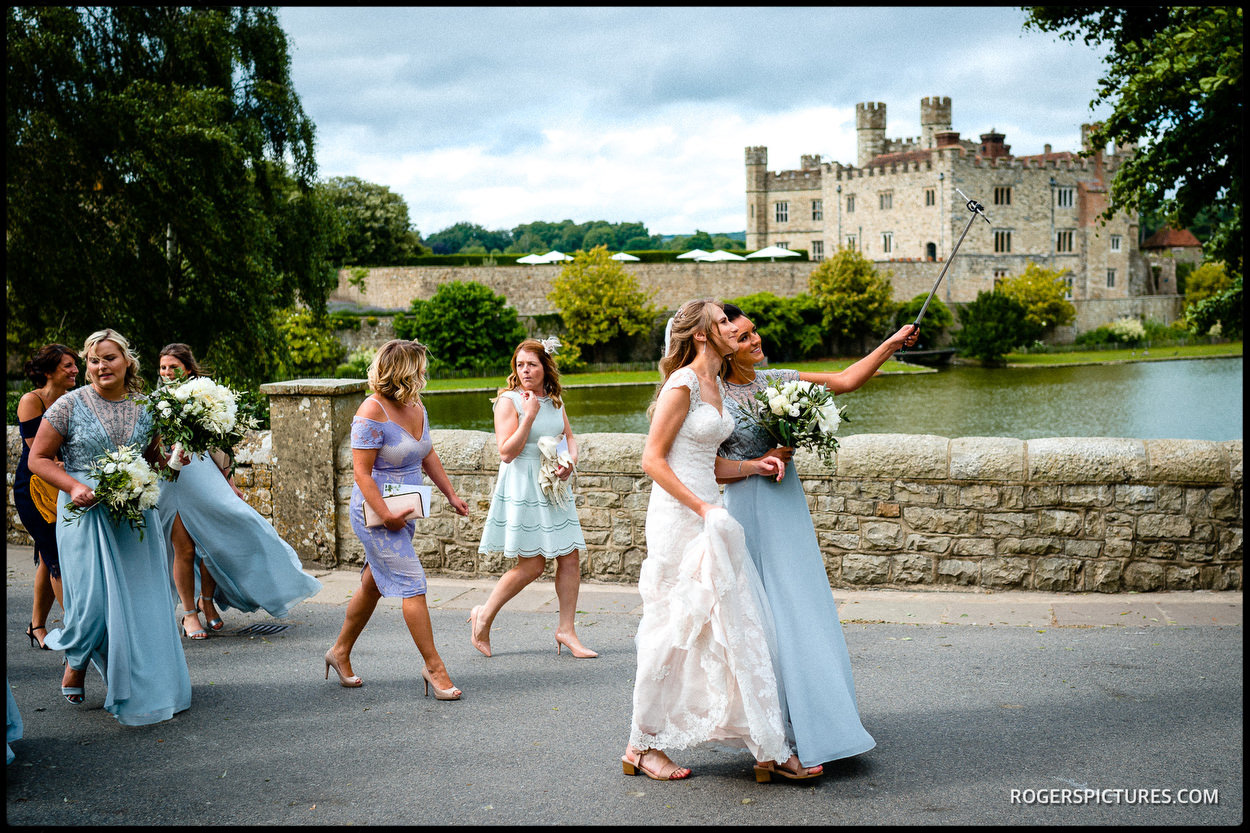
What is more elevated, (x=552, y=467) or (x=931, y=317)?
(x=931, y=317)

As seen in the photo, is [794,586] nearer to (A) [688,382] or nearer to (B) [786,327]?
(A) [688,382]

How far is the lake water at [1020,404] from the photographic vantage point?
25844 millimetres

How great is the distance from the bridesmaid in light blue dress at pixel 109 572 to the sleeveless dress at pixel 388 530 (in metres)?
1.00

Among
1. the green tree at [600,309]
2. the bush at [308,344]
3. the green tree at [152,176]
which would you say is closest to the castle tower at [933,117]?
the green tree at [600,309]

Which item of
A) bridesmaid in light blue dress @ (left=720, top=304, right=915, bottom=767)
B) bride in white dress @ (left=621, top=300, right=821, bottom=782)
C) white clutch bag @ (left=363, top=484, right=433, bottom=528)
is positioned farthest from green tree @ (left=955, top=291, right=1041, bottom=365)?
bride in white dress @ (left=621, top=300, right=821, bottom=782)

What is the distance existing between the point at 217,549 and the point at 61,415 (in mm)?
1584

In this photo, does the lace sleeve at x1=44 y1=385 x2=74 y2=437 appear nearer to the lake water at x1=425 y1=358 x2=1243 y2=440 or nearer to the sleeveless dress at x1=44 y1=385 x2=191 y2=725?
the sleeveless dress at x1=44 y1=385 x2=191 y2=725

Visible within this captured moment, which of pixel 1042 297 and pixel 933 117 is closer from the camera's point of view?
pixel 1042 297

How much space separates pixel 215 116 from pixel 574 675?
16.0 m

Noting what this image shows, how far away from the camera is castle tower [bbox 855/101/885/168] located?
316ft

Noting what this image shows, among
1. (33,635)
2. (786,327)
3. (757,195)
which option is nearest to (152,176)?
(33,635)

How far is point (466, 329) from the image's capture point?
57.8 meters

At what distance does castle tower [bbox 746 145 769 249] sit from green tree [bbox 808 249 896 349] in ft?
107
